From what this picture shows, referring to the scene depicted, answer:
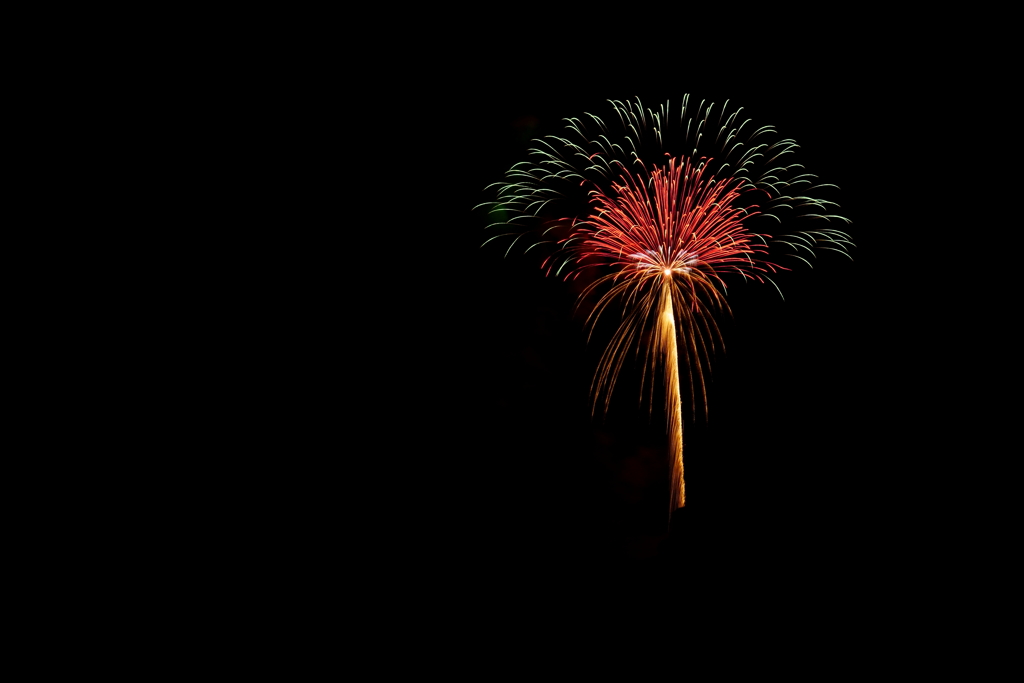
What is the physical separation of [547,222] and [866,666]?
6901mm

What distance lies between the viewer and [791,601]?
8906 mm

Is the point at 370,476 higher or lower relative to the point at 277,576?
higher

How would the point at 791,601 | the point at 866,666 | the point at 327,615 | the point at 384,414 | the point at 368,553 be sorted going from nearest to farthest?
the point at 866,666 < the point at 791,601 < the point at 327,615 < the point at 368,553 < the point at 384,414

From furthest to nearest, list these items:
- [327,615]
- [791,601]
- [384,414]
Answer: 1. [384,414]
2. [327,615]
3. [791,601]

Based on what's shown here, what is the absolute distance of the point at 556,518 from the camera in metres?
13.9

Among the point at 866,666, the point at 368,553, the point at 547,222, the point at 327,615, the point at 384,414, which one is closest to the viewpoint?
the point at 866,666

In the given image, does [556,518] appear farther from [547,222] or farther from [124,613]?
[124,613]

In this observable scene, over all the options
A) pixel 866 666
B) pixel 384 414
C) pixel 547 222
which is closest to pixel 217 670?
pixel 384 414

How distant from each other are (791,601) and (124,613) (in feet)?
31.7

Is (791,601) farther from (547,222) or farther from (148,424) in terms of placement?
(148,424)

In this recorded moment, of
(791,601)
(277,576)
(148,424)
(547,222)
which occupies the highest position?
(547,222)

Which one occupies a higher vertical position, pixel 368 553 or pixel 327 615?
pixel 368 553

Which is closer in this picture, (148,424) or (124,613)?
(124,613)

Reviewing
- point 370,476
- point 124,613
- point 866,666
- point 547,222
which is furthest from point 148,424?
point 866,666
